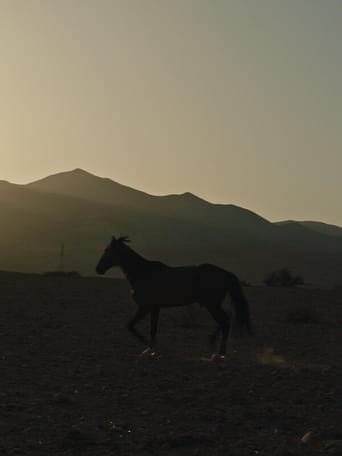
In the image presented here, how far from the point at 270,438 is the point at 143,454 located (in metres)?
1.30

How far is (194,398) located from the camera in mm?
9078

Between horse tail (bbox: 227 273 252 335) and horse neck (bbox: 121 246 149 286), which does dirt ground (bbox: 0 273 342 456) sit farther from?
horse neck (bbox: 121 246 149 286)

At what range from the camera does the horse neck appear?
1423 cm

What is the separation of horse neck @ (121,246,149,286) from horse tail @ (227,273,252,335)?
167cm

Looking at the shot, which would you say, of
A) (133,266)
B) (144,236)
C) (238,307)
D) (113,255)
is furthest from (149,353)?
(144,236)

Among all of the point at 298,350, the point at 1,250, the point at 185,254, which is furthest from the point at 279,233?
the point at 298,350

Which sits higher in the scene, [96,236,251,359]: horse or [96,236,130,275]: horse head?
[96,236,130,275]: horse head

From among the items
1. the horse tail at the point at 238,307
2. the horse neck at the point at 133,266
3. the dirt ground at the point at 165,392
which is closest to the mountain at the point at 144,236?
the dirt ground at the point at 165,392

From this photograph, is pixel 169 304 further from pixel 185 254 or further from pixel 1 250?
pixel 185 254

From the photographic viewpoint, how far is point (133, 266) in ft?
47.0

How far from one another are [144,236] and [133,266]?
109 m

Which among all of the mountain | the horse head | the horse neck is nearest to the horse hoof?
the horse neck

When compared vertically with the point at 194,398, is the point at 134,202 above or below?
above

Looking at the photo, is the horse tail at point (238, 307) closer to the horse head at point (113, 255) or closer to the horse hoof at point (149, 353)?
the horse hoof at point (149, 353)
